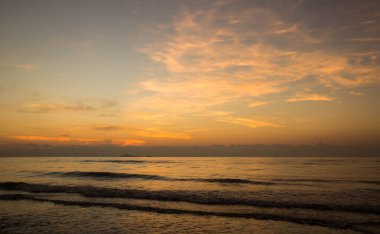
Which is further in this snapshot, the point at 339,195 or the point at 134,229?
the point at 339,195

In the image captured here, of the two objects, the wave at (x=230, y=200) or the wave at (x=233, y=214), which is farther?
the wave at (x=230, y=200)

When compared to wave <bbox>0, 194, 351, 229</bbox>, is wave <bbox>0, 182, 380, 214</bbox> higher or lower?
lower

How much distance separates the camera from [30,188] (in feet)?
81.7

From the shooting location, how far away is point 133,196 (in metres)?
20.0

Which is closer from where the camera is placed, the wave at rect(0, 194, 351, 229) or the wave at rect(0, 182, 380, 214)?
the wave at rect(0, 194, 351, 229)

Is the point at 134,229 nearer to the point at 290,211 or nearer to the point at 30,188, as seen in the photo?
the point at 290,211

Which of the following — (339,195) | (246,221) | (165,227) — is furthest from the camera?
(339,195)

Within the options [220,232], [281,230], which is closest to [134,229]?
[220,232]

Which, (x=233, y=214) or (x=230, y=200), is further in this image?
(x=230, y=200)

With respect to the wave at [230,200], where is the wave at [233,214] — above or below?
above

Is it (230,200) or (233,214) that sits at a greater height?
(233,214)

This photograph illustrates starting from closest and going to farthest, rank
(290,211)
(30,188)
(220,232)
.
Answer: (220,232), (290,211), (30,188)

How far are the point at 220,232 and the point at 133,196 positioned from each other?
11285 millimetres

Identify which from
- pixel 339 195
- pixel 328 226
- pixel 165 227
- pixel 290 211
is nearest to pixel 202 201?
pixel 290 211
